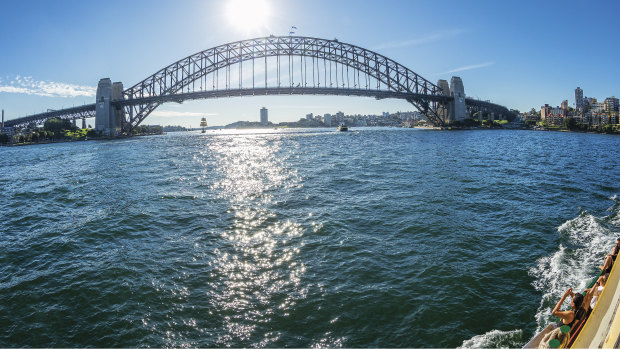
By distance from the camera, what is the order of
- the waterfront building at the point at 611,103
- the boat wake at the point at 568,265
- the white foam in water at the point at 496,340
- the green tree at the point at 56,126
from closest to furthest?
the white foam in water at the point at 496,340, the boat wake at the point at 568,265, the green tree at the point at 56,126, the waterfront building at the point at 611,103

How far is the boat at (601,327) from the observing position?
149 inches

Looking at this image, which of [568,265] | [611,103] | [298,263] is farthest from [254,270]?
[611,103]

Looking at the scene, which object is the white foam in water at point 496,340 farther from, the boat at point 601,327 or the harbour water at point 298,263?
the boat at point 601,327

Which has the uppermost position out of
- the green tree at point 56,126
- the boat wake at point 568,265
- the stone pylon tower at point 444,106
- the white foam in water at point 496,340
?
the stone pylon tower at point 444,106

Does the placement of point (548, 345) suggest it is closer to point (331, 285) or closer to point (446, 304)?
point (446, 304)

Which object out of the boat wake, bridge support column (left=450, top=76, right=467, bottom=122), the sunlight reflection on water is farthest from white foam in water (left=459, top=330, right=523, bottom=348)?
bridge support column (left=450, top=76, right=467, bottom=122)

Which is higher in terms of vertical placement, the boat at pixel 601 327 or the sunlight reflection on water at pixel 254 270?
the boat at pixel 601 327

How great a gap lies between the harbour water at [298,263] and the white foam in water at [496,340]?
0.11 feet

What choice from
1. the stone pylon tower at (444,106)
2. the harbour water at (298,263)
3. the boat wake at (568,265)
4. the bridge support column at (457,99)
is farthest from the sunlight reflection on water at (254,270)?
the stone pylon tower at (444,106)

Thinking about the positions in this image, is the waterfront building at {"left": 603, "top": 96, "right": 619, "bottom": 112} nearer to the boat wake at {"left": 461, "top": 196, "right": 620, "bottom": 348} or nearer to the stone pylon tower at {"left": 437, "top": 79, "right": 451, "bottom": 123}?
the stone pylon tower at {"left": 437, "top": 79, "right": 451, "bottom": 123}

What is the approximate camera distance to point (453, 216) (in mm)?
12148

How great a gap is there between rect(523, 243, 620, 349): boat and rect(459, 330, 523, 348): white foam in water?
2.07ft

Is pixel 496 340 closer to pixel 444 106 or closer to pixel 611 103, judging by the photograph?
pixel 444 106

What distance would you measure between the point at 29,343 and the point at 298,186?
13.0 metres
